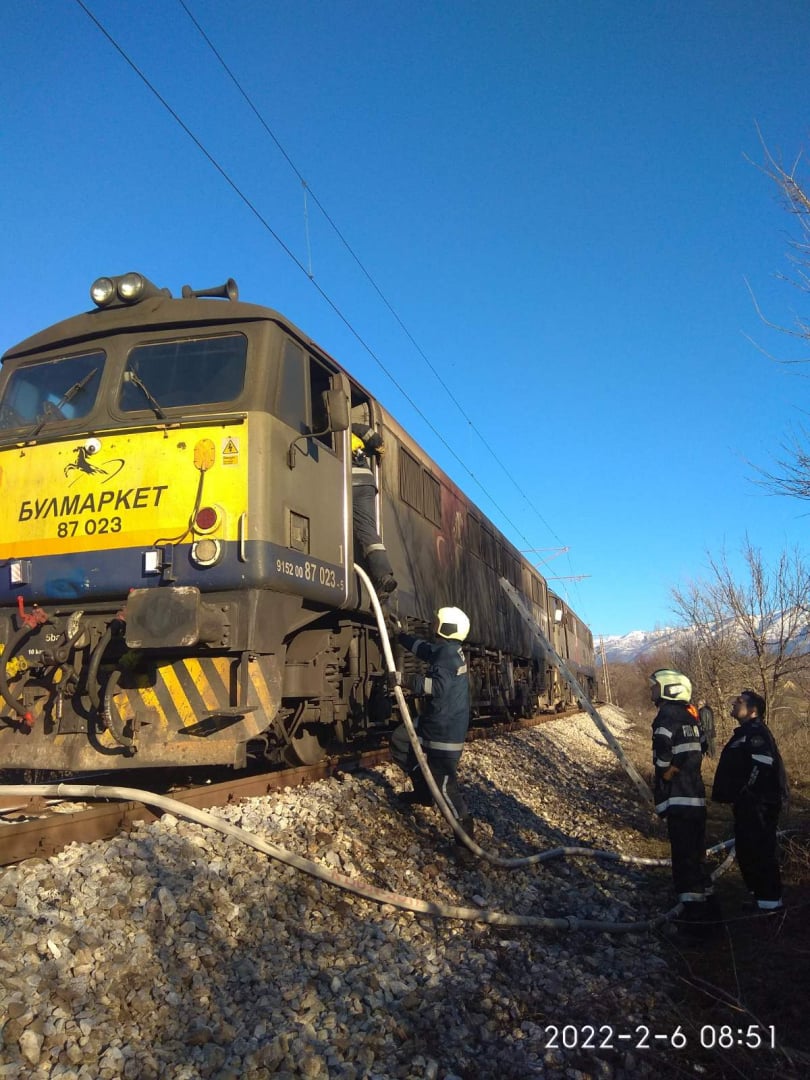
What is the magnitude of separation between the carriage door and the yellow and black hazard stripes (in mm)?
708

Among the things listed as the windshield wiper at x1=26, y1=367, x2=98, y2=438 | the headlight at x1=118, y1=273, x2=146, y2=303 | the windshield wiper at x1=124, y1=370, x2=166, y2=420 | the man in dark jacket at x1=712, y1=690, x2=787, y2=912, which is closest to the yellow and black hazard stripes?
the windshield wiper at x1=124, y1=370, x2=166, y2=420

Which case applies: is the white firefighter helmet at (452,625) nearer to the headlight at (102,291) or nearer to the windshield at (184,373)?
the windshield at (184,373)

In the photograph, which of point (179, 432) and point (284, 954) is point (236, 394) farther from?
point (284, 954)

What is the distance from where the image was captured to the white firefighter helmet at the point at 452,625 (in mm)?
5910

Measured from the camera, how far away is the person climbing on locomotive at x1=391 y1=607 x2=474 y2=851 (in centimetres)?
558

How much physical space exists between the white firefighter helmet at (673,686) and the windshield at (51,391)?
15.8 feet

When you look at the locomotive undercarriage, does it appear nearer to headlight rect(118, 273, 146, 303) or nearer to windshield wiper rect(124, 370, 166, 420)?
windshield wiper rect(124, 370, 166, 420)

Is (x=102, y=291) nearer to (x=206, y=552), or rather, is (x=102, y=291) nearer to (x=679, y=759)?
(x=206, y=552)

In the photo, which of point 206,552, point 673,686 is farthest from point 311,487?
point 673,686

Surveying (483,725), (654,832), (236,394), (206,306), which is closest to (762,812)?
(654,832)

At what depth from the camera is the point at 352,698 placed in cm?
692

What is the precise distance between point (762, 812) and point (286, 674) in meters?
3.49

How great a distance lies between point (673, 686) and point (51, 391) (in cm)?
540

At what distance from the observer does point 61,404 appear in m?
6.02
